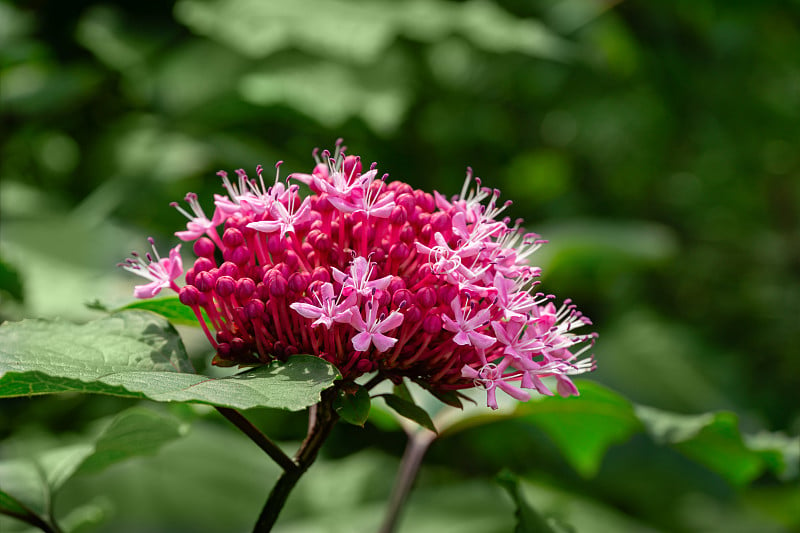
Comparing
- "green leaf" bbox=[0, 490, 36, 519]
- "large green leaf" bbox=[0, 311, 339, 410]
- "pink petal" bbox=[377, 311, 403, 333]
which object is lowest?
"green leaf" bbox=[0, 490, 36, 519]

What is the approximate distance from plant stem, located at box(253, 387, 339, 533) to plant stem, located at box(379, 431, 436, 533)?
1.25ft

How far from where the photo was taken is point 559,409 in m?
1.54

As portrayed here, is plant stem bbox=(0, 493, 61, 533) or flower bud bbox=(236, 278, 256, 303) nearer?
flower bud bbox=(236, 278, 256, 303)

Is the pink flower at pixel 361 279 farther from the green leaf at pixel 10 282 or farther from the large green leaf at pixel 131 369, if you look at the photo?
the green leaf at pixel 10 282

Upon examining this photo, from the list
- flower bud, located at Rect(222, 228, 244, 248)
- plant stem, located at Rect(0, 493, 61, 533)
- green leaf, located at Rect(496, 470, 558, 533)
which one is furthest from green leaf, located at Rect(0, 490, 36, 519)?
green leaf, located at Rect(496, 470, 558, 533)

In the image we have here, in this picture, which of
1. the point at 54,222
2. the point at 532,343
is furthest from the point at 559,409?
the point at 54,222

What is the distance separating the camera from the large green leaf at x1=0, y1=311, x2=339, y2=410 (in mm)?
806

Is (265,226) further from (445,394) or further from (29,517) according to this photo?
(29,517)

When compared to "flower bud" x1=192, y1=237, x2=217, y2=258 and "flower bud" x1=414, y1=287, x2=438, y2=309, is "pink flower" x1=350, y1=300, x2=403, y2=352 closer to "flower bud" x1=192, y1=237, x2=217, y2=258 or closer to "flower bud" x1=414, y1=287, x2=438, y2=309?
"flower bud" x1=414, y1=287, x2=438, y2=309

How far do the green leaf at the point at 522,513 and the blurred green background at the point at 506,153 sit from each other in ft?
2.59

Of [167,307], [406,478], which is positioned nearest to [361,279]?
[167,307]

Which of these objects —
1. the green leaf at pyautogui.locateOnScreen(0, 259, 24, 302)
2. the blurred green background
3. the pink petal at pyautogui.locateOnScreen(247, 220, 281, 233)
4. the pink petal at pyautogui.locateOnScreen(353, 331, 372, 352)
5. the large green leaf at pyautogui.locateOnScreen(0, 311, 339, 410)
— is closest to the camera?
the large green leaf at pyautogui.locateOnScreen(0, 311, 339, 410)

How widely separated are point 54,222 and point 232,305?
183 centimetres

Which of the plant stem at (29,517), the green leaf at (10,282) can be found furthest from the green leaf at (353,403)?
the green leaf at (10,282)
